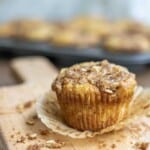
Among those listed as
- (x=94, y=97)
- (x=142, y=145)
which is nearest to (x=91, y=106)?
(x=94, y=97)

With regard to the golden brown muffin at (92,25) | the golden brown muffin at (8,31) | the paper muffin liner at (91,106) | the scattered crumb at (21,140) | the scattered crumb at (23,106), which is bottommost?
the golden brown muffin at (8,31)

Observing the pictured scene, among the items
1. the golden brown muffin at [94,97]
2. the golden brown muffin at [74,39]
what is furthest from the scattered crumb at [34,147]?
the golden brown muffin at [74,39]

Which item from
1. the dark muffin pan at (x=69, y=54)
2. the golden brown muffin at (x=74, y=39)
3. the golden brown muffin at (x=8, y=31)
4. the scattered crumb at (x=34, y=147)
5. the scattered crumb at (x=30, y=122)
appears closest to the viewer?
the scattered crumb at (x=34, y=147)

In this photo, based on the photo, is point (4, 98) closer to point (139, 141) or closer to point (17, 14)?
point (139, 141)

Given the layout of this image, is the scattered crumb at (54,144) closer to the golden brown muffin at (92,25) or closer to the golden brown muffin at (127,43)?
the golden brown muffin at (127,43)

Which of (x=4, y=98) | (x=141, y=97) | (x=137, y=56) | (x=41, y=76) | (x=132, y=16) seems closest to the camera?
(x=141, y=97)

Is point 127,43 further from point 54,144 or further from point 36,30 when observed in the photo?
point 54,144

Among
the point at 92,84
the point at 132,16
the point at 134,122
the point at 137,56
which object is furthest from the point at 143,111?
the point at 132,16
